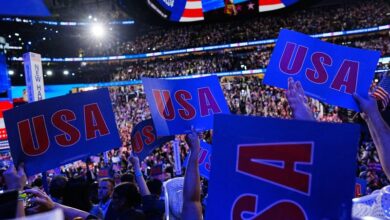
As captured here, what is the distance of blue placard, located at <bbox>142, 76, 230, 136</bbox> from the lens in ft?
16.1

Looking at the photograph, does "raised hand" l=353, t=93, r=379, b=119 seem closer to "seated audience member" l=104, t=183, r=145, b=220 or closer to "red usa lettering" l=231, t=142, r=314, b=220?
"red usa lettering" l=231, t=142, r=314, b=220

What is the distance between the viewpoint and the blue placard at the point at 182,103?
492 centimetres

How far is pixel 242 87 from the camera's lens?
99.5 feet

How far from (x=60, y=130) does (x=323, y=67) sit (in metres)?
2.62

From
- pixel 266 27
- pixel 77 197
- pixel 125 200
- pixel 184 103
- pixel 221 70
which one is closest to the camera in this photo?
pixel 125 200

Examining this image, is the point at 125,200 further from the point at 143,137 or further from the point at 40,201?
the point at 143,137

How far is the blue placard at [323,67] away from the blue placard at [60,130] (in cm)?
174

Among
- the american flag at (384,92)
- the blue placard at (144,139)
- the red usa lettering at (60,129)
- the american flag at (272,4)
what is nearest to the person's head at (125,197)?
the red usa lettering at (60,129)

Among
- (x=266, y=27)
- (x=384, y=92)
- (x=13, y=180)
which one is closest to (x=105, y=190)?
(x=13, y=180)

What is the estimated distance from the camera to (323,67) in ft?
13.1

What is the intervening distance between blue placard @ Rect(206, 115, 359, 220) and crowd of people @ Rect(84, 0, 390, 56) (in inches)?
1312

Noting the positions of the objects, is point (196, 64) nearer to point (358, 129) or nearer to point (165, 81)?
point (165, 81)

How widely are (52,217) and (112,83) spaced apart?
4075cm

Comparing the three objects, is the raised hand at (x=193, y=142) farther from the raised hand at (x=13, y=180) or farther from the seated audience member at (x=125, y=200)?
the raised hand at (x=13, y=180)
